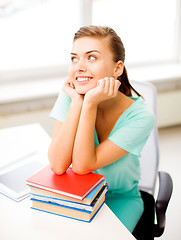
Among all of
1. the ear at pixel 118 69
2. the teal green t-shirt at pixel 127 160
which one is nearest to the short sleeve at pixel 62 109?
the teal green t-shirt at pixel 127 160

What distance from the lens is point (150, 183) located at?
1549 mm

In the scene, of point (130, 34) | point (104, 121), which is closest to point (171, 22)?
point (130, 34)

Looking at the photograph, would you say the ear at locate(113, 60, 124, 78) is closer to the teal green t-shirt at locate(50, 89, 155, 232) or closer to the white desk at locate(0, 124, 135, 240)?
the teal green t-shirt at locate(50, 89, 155, 232)

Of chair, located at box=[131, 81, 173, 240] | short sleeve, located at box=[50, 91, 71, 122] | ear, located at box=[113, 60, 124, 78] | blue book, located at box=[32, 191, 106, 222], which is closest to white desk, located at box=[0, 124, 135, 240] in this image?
blue book, located at box=[32, 191, 106, 222]

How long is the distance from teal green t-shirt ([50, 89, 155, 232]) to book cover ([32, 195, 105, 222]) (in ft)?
0.87

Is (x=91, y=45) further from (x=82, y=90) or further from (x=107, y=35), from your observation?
(x=82, y=90)

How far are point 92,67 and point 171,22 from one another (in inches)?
104

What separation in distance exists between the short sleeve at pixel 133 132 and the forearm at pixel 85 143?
A: 0.10m

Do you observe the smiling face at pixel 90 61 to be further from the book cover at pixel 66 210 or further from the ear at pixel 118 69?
the book cover at pixel 66 210

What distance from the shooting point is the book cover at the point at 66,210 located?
3.31 feet

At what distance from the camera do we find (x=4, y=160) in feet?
4.65

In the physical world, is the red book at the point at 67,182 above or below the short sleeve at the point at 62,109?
below

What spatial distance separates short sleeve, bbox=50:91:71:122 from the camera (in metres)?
1.38

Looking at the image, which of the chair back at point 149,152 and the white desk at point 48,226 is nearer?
the white desk at point 48,226
